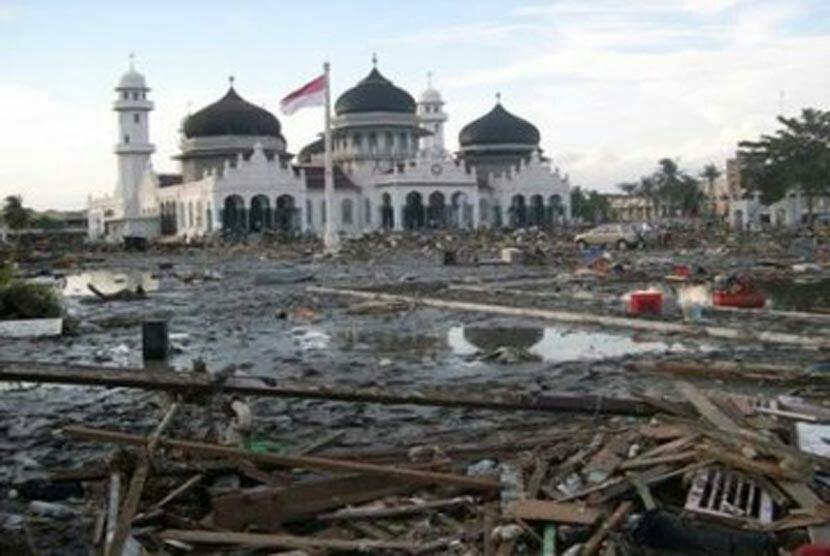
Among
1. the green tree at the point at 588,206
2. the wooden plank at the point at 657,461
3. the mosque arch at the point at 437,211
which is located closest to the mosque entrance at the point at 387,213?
the mosque arch at the point at 437,211

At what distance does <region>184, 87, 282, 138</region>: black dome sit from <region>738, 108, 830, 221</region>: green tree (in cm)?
4017

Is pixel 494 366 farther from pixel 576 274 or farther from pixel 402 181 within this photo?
pixel 402 181

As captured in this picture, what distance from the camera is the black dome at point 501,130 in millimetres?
102688

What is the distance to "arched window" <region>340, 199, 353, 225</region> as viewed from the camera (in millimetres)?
91500

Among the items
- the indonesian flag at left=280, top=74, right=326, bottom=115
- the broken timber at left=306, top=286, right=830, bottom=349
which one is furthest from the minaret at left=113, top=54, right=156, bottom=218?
the broken timber at left=306, top=286, right=830, bottom=349

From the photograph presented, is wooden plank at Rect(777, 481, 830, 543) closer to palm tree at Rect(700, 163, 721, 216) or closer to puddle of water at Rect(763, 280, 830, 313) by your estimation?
puddle of water at Rect(763, 280, 830, 313)

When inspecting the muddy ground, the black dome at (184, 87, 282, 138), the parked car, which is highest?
the black dome at (184, 87, 282, 138)

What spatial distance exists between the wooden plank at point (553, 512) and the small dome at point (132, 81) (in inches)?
4003

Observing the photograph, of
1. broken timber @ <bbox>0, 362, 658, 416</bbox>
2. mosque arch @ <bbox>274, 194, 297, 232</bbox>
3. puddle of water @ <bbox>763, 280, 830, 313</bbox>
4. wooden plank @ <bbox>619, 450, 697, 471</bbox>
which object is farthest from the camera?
mosque arch @ <bbox>274, 194, 297, 232</bbox>

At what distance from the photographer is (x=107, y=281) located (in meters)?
39.0

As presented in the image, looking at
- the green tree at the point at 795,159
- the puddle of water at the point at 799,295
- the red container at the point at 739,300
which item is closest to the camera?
the red container at the point at 739,300

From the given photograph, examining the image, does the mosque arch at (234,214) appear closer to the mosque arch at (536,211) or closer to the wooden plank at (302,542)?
the mosque arch at (536,211)

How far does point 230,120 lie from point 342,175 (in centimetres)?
1055

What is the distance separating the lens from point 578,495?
6.76 m
